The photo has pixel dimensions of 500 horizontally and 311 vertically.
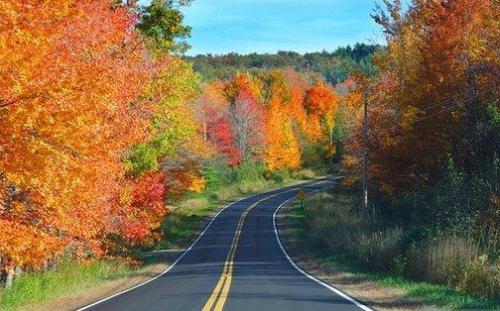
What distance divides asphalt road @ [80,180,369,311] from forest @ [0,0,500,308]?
258 centimetres

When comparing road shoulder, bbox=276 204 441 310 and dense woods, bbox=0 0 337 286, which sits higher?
dense woods, bbox=0 0 337 286

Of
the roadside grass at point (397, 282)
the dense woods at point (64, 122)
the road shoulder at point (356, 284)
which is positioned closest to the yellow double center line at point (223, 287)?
the road shoulder at point (356, 284)

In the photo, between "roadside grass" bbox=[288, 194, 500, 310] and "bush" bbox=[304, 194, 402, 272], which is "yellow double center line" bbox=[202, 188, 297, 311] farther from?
"bush" bbox=[304, 194, 402, 272]

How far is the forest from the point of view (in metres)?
11.3

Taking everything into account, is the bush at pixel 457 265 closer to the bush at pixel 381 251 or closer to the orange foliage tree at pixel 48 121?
the bush at pixel 381 251

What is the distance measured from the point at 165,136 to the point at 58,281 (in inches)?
519

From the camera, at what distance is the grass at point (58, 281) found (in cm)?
1884


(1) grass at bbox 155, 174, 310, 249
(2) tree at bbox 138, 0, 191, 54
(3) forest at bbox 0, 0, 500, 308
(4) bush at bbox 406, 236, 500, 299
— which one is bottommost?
(1) grass at bbox 155, 174, 310, 249

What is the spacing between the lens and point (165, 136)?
34844 mm

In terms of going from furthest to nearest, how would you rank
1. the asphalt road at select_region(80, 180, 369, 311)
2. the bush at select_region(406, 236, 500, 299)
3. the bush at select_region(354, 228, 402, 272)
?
1. the bush at select_region(354, 228, 402, 272)
2. the bush at select_region(406, 236, 500, 299)
3. the asphalt road at select_region(80, 180, 369, 311)

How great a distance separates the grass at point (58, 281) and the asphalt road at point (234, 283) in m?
2.52

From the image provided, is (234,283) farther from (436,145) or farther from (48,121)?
(436,145)

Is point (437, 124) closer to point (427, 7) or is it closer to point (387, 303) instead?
point (427, 7)

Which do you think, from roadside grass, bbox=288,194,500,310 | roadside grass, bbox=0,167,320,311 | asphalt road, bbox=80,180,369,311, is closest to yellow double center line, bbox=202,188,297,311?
asphalt road, bbox=80,180,369,311
